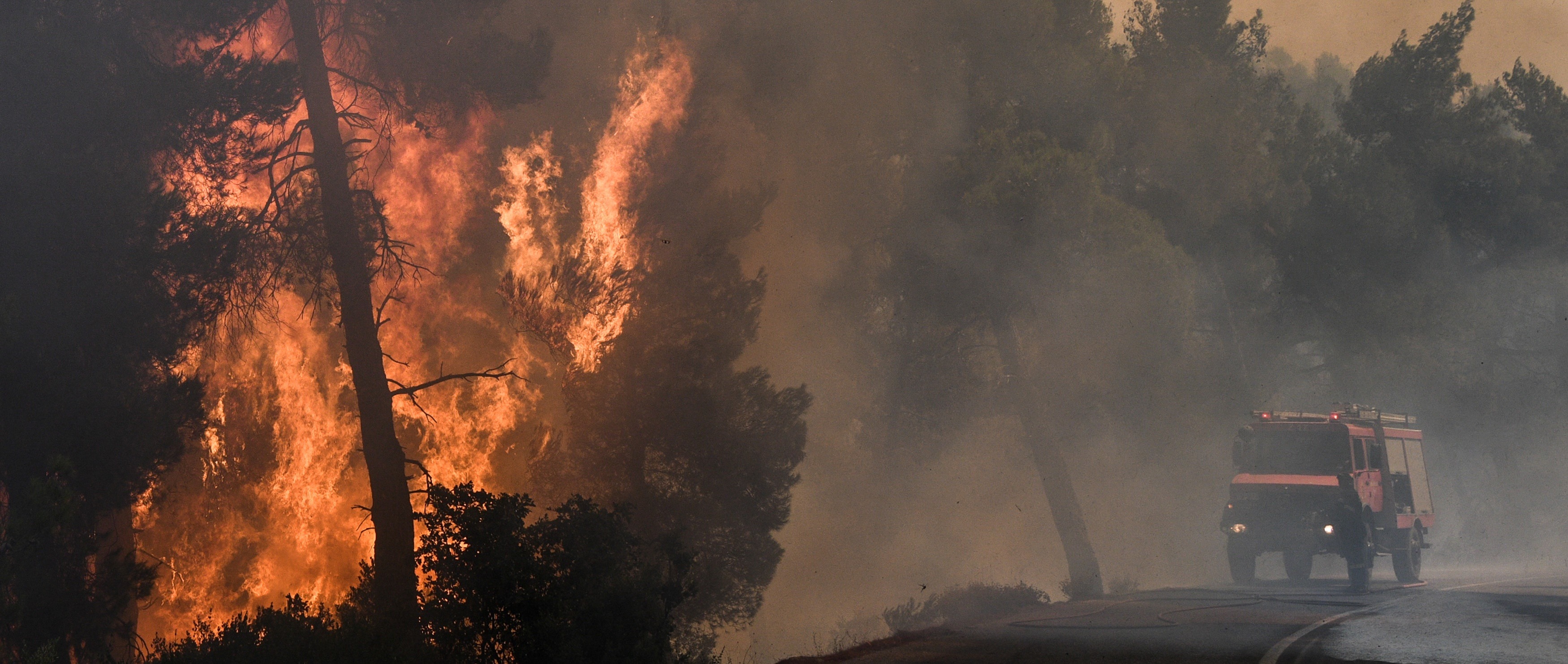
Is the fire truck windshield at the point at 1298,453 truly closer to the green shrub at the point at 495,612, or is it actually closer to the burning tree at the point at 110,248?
the green shrub at the point at 495,612

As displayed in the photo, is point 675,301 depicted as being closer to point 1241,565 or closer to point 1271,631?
point 1271,631

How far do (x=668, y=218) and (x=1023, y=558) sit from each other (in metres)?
20.5

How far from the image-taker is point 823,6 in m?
22.8

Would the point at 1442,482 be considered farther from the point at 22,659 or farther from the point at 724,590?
the point at 22,659

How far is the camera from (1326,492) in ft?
65.6

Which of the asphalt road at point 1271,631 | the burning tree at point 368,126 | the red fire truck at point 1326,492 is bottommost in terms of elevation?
the asphalt road at point 1271,631

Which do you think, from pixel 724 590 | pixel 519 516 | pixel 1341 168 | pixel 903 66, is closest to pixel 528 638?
pixel 519 516

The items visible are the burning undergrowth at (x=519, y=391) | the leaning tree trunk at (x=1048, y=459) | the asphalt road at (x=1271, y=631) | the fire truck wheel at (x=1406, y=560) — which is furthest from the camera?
the leaning tree trunk at (x=1048, y=459)

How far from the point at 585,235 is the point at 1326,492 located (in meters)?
13.3

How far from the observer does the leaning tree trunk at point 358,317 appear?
40.6 ft

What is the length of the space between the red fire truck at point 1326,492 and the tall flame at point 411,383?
11671mm

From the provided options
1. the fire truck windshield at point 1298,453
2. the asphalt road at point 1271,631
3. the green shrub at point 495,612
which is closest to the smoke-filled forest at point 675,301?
the green shrub at point 495,612

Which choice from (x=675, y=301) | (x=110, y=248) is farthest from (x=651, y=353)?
(x=110, y=248)

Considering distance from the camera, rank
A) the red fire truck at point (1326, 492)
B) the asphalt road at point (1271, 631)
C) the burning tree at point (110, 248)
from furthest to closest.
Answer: the red fire truck at point (1326, 492) → the burning tree at point (110, 248) → the asphalt road at point (1271, 631)
